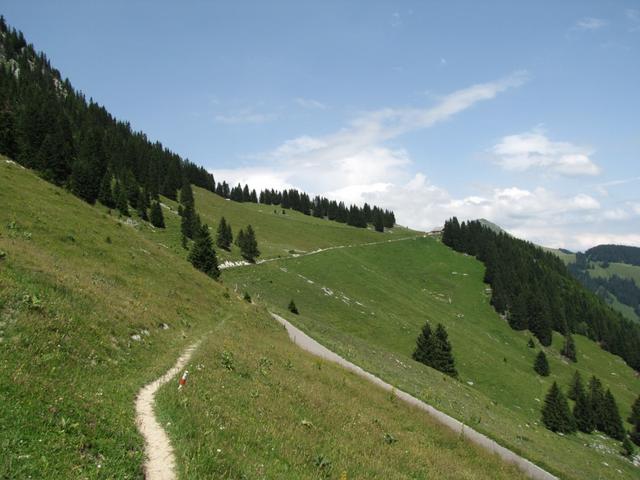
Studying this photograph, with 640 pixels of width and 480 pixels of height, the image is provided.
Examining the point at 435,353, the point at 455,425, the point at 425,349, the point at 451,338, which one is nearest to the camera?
the point at 455,425

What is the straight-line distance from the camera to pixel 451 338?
74.8 metres

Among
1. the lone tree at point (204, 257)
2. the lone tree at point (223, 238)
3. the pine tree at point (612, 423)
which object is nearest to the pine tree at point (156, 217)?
the lone tree at point (223, 238)

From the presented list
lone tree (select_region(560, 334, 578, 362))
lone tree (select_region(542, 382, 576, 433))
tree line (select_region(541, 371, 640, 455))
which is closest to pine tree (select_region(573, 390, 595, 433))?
tree line (select_region(541, 371, 640, 455))

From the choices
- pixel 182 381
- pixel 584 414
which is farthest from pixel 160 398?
pixel 584 414

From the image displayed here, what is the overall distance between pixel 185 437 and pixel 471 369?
65.8 metres

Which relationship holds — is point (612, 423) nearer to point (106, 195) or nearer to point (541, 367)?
point (541, 367)

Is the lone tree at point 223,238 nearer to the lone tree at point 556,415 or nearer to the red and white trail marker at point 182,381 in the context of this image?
the lone tree at point 556,415

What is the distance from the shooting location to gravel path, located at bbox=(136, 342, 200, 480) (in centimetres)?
789

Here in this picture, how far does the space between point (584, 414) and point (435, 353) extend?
30.9 metres

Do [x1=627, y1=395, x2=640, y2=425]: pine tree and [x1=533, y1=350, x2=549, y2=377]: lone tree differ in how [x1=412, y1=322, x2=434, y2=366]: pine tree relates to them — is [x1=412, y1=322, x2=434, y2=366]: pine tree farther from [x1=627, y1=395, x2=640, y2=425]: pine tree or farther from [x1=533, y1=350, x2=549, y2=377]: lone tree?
[x1=627, y1=395, x2=640, y2=425]: pine tree

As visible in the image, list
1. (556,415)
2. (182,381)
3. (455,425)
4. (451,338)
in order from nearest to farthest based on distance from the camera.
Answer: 1. (182,381)
2. (455,425)
3. (556,415)
4. (451,338)

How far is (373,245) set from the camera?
139125mm

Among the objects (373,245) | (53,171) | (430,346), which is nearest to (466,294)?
(373,245)

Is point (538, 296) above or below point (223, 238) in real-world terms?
above
